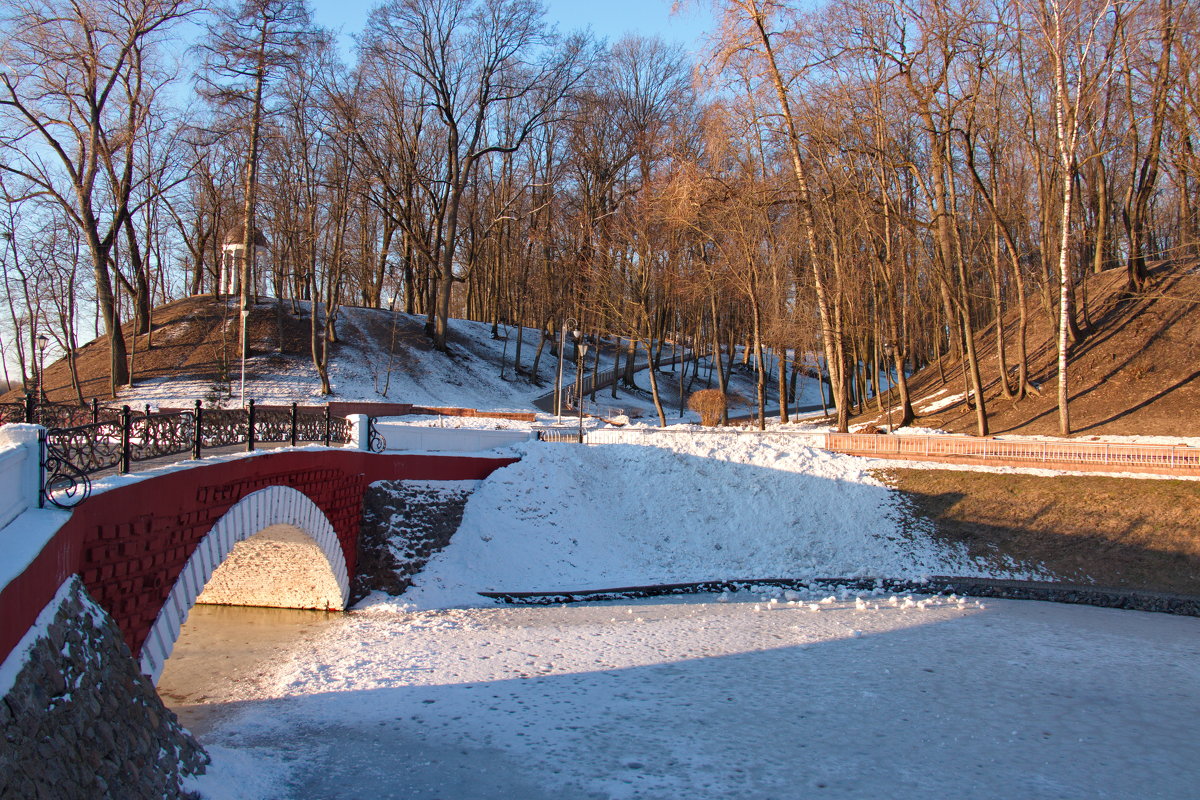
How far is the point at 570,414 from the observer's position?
3369cm

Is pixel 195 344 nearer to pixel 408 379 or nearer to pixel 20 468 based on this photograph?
pixel 408 379

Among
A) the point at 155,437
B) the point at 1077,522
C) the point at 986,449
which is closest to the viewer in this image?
the point at 155,437

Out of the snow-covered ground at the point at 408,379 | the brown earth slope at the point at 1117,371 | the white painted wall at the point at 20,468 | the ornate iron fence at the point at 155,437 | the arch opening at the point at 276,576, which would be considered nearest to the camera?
the white painted wall at the point at 20,468

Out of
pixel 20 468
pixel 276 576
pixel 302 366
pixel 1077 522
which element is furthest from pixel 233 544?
pixel 302 366

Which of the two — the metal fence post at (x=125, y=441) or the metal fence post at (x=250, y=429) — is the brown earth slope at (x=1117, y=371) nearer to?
the metal fence post at (x=250, y=429)

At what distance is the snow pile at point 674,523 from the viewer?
16406 millimetres

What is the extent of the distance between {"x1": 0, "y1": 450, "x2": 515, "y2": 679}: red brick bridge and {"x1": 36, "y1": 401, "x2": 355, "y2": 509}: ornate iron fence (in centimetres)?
38

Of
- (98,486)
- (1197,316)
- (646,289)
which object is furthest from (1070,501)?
(98,486)

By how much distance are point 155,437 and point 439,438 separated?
9503 millimetres

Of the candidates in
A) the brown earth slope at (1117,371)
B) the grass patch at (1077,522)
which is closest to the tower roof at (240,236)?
the brown earth slope at (1117,371)

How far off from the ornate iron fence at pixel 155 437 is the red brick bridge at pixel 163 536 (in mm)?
384

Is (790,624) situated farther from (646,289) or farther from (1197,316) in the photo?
(1197,316)

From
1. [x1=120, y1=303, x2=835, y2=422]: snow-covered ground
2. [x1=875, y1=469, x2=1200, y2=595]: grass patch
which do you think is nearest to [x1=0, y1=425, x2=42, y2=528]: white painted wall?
[x1=875, y1=469, x2=1200, y2=595]: grass patch

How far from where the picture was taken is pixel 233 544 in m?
10.1
